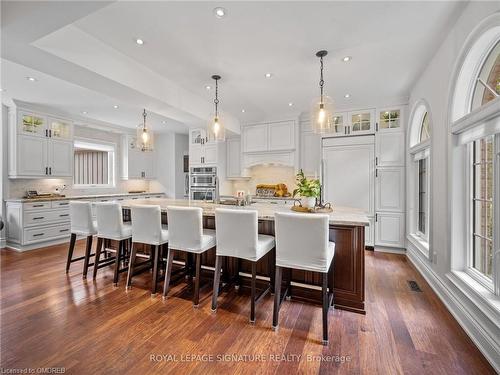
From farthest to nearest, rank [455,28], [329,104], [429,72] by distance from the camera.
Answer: [429,72] < [329,104] < [455,28]

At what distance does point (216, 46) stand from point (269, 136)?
9.37 feet

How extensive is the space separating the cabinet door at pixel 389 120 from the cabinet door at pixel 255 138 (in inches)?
89.2

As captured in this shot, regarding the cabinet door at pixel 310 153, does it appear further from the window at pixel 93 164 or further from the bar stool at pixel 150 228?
the window at pixel 93 164

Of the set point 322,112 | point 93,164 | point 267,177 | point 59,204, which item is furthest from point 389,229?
point 93,164

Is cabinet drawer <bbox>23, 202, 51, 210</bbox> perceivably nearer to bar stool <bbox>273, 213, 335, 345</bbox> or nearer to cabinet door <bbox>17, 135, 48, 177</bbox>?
cabinet door <bbox>17, 135, 48, 177</bbox>

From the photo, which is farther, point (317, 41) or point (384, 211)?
point (384, 211)

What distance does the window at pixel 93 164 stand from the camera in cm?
589

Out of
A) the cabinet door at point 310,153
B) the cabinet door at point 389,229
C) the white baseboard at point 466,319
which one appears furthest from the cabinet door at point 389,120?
the white baseboard at point 466,319

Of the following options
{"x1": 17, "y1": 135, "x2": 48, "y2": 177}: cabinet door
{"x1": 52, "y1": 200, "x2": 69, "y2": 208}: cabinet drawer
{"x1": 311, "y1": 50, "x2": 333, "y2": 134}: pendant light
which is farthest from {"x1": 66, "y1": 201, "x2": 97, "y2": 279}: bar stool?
{"x1": 311, "y1": 50, "x2": 333, "y2": 134}: pendant light

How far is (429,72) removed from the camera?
118 inches

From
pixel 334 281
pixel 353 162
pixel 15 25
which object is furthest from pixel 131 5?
pixel 353 162

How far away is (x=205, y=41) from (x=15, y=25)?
1.55 meters

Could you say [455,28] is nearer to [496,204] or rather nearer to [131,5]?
[496,204]

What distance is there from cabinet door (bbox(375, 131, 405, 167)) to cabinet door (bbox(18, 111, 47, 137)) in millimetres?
6517
